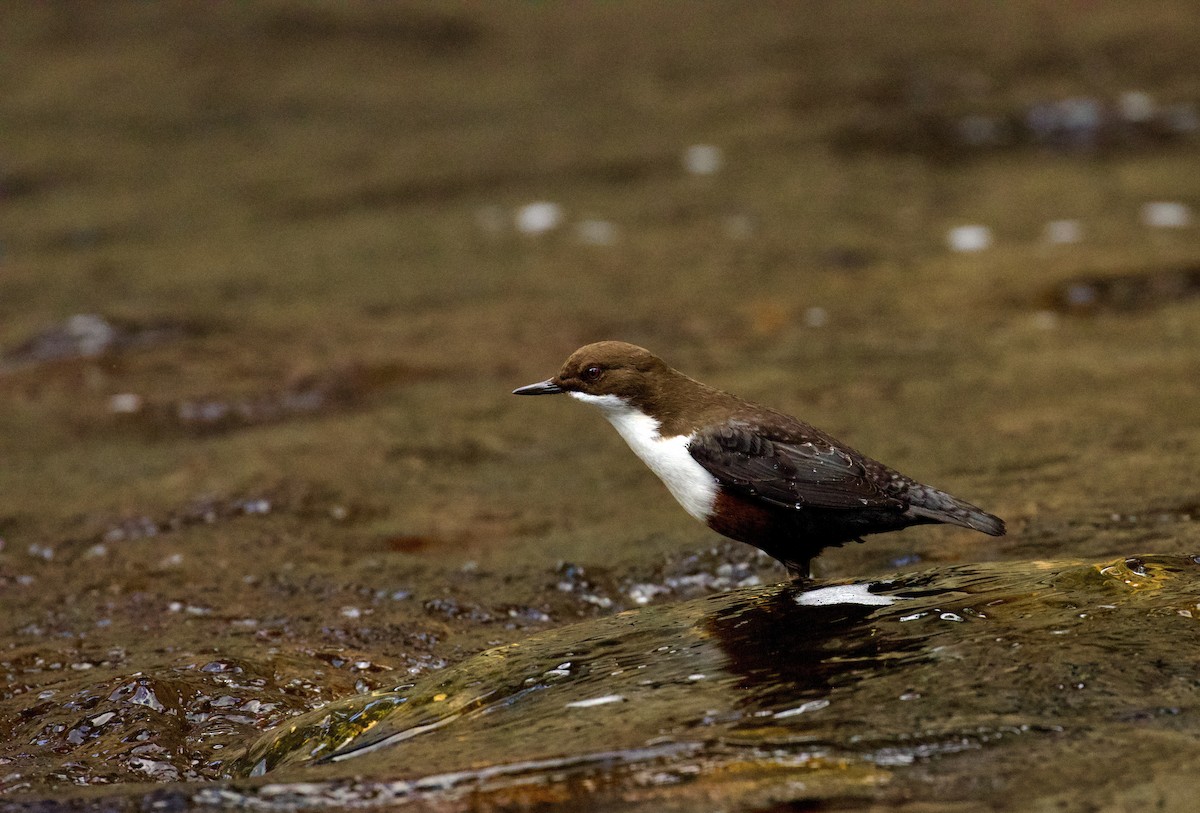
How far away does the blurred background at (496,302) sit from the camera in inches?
181

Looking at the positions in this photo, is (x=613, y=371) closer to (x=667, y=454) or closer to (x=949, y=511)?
(x=667, y=454)

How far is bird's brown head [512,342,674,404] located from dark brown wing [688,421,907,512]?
0.80 feet

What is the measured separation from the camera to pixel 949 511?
378 cm

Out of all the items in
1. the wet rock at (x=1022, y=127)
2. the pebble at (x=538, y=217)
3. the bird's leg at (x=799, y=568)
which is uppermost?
the wet rock at (x=1022, y=127)

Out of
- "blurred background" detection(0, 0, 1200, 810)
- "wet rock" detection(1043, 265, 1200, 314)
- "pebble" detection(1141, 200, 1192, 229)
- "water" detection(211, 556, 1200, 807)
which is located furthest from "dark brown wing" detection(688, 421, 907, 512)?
"pebble" detection(1141, 200, 1192, 229)

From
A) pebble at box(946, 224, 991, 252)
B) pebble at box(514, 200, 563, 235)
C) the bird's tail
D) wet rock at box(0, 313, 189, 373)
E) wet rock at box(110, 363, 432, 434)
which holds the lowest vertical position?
wet rock at box(110, 363, 432, 434)

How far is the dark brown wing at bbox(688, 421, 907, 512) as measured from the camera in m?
3.84

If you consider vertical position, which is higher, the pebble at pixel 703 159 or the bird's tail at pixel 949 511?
the bird's tail at pixel 949 511

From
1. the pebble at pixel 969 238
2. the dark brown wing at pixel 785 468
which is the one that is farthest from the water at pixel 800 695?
the pebble at pixel 969 238

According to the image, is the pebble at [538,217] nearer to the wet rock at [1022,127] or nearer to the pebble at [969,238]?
the wet rock at [1022,127]

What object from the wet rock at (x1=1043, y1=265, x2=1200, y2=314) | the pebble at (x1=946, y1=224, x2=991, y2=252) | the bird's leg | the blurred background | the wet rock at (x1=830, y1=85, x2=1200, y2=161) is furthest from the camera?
the wet rock at (x1=830, y1=85, x2=1200, y2=161)

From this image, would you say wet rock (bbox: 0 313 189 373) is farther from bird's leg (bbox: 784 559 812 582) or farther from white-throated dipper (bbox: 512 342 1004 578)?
bird's leg (bbox: 784 559 812 582)

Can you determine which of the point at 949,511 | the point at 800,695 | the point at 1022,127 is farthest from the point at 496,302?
the point at 800,695

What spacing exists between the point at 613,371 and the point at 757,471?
0.50m
